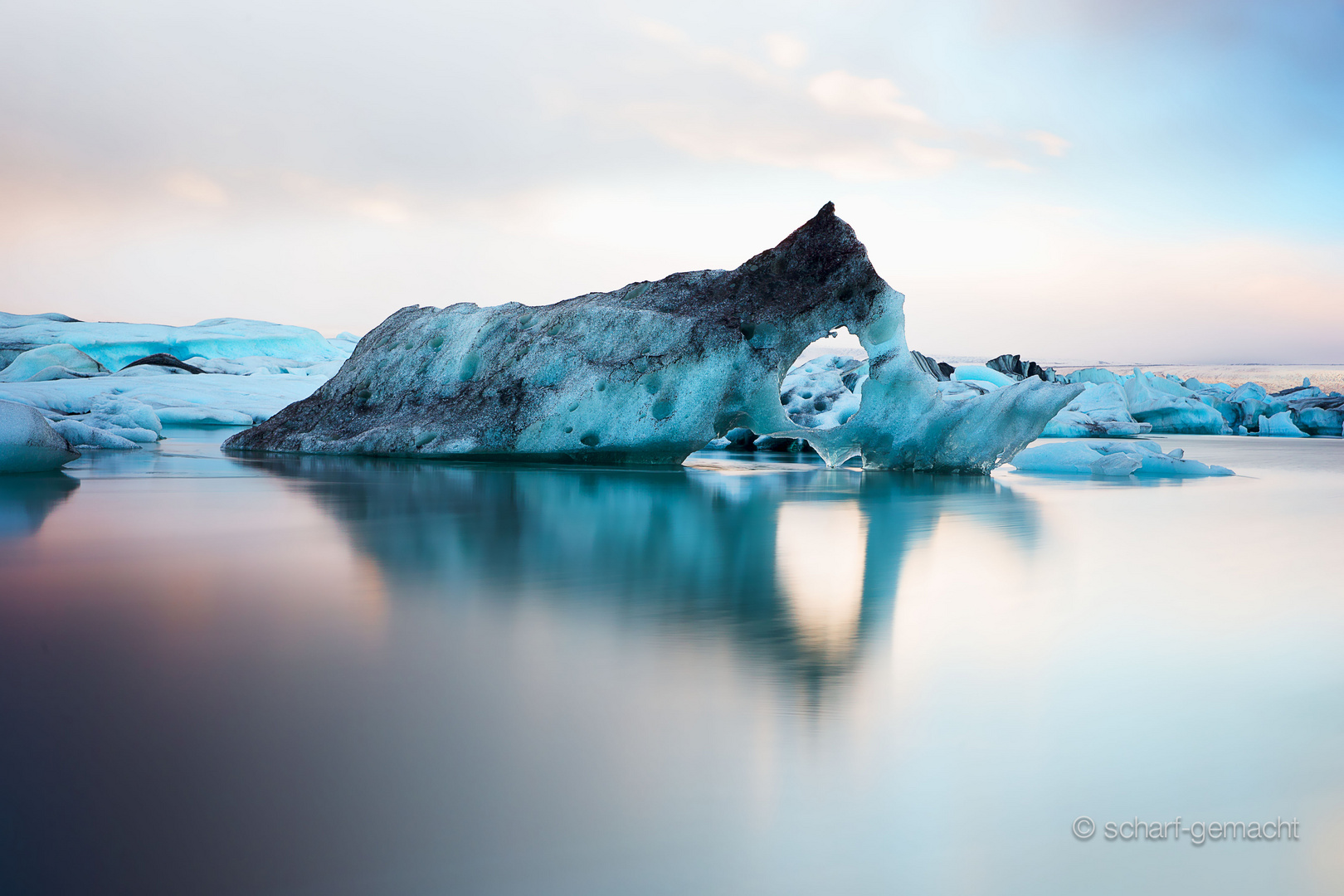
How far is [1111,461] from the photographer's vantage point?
8398 mm

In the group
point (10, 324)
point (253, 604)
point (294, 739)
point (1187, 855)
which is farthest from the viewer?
point (10, 324)

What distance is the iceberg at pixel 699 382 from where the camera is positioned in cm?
770

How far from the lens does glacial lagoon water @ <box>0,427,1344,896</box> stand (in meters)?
1.00

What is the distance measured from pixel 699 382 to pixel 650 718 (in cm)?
642

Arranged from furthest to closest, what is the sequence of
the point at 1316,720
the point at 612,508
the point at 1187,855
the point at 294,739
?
1. the point at 612,508
2. the point at 1316,720
3. the point at 294,739
4. the point at 1187,855

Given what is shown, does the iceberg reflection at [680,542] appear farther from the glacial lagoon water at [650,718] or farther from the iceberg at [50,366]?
the iceberg at [50,366]

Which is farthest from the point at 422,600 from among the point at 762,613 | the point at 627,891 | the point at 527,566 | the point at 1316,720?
the point at 1316,720

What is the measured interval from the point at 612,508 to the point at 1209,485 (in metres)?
5.08

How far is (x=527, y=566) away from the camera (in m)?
2.78

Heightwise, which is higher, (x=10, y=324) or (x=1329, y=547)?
(x=10, y=324)

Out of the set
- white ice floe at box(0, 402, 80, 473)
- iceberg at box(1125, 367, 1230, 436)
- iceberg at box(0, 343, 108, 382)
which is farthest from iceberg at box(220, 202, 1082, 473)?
iceberg at box(1125, 367, 1230, 436)

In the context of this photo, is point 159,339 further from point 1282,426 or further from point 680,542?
point 1282,426

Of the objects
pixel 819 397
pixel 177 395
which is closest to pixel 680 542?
pixel 819 397

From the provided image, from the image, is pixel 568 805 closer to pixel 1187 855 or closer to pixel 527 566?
pixel 1187 855
